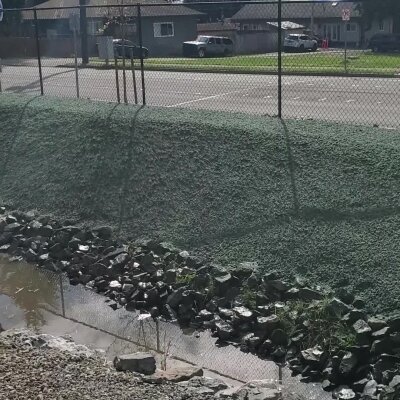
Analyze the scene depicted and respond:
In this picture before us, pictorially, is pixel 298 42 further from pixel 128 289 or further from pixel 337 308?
pixel 337 308

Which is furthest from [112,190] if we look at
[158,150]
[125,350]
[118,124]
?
[125,350]

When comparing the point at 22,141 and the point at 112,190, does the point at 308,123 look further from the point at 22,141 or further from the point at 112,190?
the point at 22,141

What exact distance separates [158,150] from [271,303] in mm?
4864

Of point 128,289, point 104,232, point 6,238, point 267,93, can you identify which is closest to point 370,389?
point 128,289

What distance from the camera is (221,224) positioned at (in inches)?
432

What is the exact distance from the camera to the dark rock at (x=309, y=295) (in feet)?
29.3

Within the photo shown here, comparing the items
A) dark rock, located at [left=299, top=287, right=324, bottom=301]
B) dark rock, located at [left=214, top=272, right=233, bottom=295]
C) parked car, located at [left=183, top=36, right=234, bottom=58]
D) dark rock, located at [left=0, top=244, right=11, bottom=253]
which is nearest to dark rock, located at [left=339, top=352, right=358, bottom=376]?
dark rock, located at [left=299, top=287, right=324, bottom=301]

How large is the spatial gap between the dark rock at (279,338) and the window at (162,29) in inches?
1437

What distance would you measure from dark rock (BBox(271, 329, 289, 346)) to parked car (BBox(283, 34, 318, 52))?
11.5 metres

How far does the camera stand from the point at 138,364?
7754mm

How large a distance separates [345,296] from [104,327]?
301 centimetres

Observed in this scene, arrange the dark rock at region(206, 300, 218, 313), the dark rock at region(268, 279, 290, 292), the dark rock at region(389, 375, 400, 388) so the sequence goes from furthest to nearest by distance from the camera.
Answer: the dark rock at region(206, 300, 218, 313)
the dark rock at region(268, 279, 290, 292)
the dark rock at region(389, 375, 400, 388)

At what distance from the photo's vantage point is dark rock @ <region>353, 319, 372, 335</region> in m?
8.07

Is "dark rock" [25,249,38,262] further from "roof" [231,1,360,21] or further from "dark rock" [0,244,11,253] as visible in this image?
"roof" [231,1,360,21]
